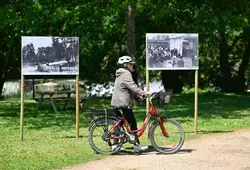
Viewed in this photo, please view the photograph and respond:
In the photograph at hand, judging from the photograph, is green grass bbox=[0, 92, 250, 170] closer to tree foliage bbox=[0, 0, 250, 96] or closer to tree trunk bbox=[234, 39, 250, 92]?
tree foliage bbox=[0, 0, 250, 96]

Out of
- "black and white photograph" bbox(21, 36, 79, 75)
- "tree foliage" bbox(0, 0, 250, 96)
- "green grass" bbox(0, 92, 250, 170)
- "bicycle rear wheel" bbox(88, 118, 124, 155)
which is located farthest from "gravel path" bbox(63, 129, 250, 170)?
"tree foliage" bbox(0, 0, 250, 96)

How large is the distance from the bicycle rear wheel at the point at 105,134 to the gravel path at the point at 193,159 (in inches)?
11.5

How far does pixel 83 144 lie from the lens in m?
10.7

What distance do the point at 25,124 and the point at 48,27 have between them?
7661mm

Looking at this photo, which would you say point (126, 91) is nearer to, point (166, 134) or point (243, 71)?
point (166, 134)

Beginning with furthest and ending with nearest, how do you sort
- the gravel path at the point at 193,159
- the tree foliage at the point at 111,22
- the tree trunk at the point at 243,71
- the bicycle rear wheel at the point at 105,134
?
the tree trunk at the point at 243,71
the tree foliage at the point at 111,22
the bicycle rear wheel at the point at 105,134
the gravel path at the point at 193,159

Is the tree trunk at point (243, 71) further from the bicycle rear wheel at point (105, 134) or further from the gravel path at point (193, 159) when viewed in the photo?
the bicycle rear wheel at point (105, 134)

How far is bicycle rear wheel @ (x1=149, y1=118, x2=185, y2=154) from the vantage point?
965cm

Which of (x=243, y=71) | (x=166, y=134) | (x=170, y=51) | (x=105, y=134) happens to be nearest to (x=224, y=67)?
(x=243, y=71)

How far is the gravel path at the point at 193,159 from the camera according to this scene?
27.2 ft

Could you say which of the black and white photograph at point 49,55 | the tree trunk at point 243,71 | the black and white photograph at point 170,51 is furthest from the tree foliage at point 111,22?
the black and white photograph at point 170,51

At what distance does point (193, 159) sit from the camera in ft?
29.2

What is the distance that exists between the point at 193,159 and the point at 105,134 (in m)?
1.73

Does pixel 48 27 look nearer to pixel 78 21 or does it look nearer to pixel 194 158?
pixel 78 21
